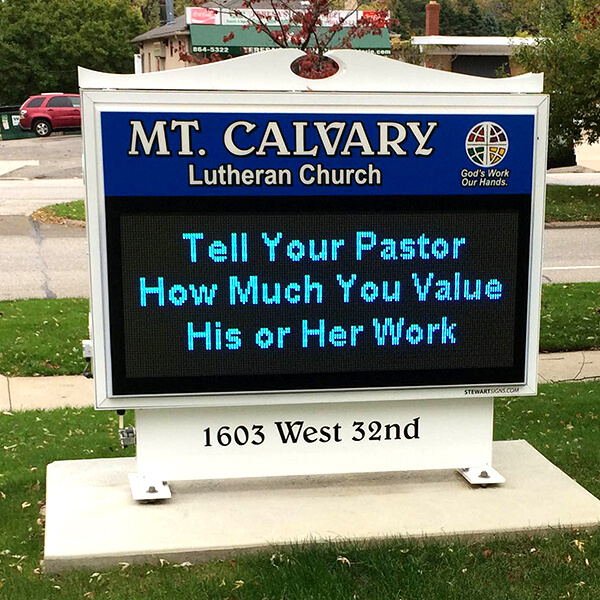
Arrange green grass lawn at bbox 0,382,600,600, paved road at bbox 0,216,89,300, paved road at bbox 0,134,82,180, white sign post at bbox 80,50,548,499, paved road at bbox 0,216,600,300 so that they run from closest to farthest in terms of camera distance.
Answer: green grass lawn at bbox 0,382,600,600, white sign post at bbox 80,50,548,499, paved road at bbox 0,216,89,300, paved road at bbox 0,216,600,300, paved road at bbox 0,134,82,180

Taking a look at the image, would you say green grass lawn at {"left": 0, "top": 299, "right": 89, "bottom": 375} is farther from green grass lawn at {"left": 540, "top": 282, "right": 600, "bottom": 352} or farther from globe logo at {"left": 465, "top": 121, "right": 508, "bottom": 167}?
globe logo at {"left": 465, "top": 121, "right": 508, "bottom": 167}

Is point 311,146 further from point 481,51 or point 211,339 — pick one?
point 481,51

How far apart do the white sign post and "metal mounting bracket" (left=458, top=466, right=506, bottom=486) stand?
0.53 meters

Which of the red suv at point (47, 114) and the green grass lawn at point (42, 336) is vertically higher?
the green grass lawn at point (42, 336)

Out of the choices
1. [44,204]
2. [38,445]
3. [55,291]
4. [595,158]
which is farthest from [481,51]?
[38,445]

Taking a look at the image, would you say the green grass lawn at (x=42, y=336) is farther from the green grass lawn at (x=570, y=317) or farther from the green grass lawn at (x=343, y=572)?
the green grass lawn at (x=570, y=317)

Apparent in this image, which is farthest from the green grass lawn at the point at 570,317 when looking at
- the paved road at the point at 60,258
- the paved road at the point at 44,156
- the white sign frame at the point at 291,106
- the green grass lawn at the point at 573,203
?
the paved road at the point at 44,156

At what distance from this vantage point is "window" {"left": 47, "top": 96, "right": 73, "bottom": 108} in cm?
4141

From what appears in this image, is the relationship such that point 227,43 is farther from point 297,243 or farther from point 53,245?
point 297,243

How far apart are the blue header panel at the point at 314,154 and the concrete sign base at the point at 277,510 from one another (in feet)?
5.44

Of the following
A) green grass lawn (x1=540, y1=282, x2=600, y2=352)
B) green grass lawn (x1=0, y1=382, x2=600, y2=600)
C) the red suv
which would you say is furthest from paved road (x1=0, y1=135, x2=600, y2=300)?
the red suv

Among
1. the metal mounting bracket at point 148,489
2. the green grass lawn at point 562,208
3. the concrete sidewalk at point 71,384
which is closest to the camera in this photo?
the metal mounting bracket at point 148,489

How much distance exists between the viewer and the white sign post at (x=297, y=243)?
5.07 meters

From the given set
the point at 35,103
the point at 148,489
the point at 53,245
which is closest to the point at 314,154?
the point at 148,489
